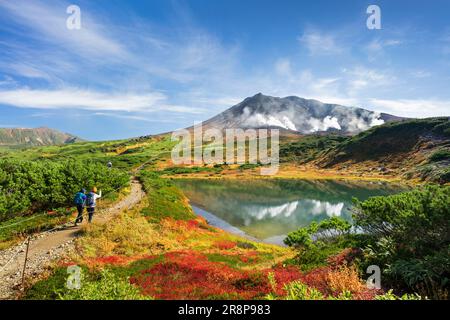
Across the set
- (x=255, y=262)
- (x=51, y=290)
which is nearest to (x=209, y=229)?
(x=255, y=262)

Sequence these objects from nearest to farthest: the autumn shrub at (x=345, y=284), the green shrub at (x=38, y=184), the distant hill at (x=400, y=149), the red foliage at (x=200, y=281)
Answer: the autumn shrub at (x=345, y=284) < the red foliage at (x=200, y=281) < the green shrub at (x=38, y=184) < the distant hill at (x=400, y=149)

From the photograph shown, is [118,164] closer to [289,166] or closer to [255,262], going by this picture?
[289,166]

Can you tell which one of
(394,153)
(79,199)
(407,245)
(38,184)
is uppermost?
(394,153)

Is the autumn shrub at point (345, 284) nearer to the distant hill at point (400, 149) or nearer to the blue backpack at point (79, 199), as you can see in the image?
the blue backpack at point (79, 199)

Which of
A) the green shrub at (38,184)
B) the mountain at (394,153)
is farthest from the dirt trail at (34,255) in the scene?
the mountain at (394,153)

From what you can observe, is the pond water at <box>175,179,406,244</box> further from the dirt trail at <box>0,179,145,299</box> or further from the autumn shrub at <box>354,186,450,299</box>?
the dirt trail at <box>0,179,145,299</box>

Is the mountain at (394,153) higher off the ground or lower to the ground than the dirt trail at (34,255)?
higher

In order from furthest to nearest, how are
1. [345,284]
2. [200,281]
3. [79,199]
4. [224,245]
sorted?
[224,245] < [79,199] < [200,281] < [345,284]

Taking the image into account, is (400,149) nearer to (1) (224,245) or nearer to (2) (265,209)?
(2) (265,209)

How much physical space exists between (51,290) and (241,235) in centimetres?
3249

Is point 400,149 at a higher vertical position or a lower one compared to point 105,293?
higher

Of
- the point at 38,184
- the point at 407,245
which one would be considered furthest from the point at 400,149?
the point at 38,184

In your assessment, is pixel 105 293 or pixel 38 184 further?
pixel 38 184

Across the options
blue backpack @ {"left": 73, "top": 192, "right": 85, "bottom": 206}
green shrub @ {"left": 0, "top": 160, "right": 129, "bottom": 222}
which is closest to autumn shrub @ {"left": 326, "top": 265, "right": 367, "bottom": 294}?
blue backpack @ {"left": 73, "top": 192, "right": 85, "bottom": 206}
